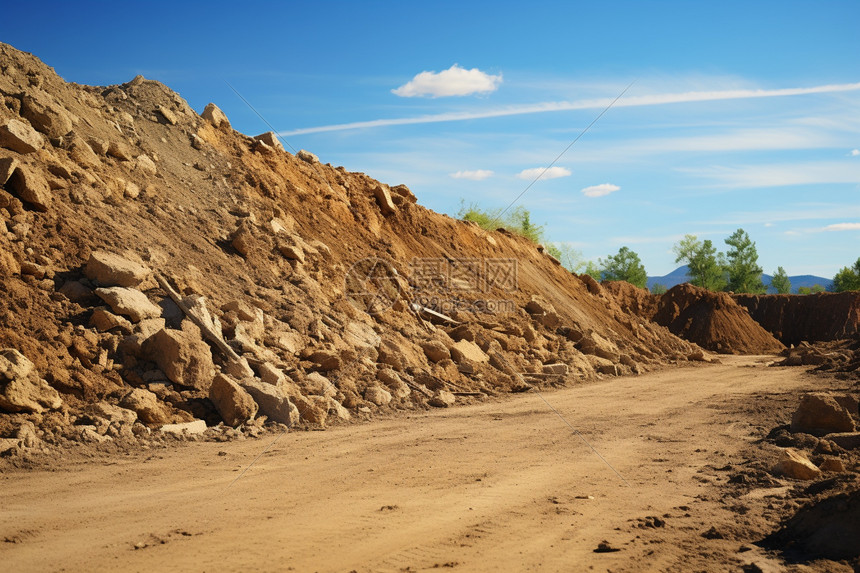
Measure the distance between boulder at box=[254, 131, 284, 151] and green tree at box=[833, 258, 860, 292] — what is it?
58887mm

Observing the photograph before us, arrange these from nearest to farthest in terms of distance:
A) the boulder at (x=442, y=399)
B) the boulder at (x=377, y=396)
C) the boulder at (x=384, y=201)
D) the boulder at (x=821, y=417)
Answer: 1. the boulder at (x=821, y=417)
2. the boulder at (x=377, y=396)
3. the boulder at (x=442, y=399)
4. the boulder at (x=384, y=201)

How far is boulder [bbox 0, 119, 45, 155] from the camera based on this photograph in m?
11.5

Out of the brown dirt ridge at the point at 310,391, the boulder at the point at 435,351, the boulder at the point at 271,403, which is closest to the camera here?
the brown dirt ridge at the point at 310,391

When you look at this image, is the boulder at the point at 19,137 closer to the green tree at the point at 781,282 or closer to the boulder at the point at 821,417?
the boulder at the point at 821,417

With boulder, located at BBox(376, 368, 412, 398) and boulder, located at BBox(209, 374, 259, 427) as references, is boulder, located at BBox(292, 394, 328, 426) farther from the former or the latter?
boulder, located at BBox(376, 368, 412, 398)

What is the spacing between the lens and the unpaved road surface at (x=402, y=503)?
4.50 metres

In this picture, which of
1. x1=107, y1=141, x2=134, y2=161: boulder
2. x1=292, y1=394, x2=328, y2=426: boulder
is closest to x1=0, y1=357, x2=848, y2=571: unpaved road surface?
x1=292, y1=394, x2=328, y2=426: boulder

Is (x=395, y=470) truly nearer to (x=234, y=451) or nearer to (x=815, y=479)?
(x=234, y=451)

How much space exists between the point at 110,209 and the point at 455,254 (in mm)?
10637

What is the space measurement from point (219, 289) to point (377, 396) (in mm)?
3539

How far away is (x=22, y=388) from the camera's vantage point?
25.3 feet

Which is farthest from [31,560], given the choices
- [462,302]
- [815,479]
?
[462,302]

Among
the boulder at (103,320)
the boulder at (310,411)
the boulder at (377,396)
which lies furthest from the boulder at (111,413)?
the boulder at (377,396)

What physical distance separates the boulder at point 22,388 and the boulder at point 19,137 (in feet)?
17.2
